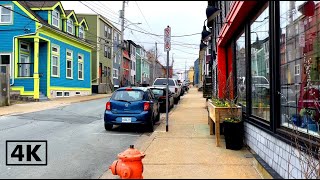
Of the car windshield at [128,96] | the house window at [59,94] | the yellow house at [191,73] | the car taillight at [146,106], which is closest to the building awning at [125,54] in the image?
the house window at [59,94]

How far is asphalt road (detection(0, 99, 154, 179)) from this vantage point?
605cm

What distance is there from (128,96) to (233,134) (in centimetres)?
500

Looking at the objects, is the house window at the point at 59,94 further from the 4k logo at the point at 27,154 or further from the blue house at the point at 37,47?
the 4k logo at the point at 27,154

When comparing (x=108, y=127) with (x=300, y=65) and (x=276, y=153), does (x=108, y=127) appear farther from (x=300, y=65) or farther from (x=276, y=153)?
(x=300, y=65)

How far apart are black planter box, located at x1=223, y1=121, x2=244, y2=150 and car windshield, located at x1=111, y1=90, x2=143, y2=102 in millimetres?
4626

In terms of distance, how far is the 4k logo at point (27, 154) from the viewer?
6609 mm

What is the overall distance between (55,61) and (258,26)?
74.1 ft

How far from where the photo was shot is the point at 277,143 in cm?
520

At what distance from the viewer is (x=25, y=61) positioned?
2542 cm

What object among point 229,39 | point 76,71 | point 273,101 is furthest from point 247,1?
point 76,71

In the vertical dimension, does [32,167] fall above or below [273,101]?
below

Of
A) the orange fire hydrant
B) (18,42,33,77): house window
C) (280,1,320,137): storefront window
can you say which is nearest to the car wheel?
(280,1,320,137): storefront window

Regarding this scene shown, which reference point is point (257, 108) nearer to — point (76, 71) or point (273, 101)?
point (273, 101)

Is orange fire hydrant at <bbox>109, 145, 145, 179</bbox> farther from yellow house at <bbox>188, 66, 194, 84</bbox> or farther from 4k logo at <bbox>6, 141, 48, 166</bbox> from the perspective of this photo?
yellow house at <bbox>188, 66, 194, 84</bbox>
